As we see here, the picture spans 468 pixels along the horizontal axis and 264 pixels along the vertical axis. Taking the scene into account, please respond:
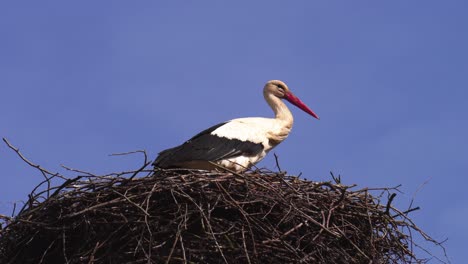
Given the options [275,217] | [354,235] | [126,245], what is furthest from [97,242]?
[354,235]

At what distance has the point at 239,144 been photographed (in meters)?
7.99

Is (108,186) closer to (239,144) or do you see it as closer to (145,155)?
(145,155)

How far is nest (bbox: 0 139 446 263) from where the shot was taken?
20.9 feet

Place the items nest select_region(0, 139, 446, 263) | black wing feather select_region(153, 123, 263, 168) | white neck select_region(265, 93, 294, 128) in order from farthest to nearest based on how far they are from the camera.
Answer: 1. white neck select_region(265, 93, 294, 128)
2. black wing feather select_region(153, 123, 263, 168)
3. nest select_region(0, 139, 446, 263)

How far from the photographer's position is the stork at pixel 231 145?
782cm

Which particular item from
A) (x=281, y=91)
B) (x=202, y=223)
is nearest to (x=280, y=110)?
(x=281, y=91)

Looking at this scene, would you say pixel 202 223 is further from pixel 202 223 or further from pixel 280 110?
pixel 280 110

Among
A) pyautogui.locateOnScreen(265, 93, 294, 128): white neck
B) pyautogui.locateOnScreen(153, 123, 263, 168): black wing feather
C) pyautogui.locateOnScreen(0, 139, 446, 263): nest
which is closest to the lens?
pyautogui.locateOnScreen(0, 139, 446, 263): nest

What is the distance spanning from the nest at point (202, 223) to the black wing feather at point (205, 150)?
845 millimetres

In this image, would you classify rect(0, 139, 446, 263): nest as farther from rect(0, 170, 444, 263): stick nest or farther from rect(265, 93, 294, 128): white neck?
rect(265, 93, 294, 128): white neck

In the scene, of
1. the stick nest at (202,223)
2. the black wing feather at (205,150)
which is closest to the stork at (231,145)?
the black wing feather at (205,150)

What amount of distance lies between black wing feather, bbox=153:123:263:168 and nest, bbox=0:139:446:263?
2.77 feet

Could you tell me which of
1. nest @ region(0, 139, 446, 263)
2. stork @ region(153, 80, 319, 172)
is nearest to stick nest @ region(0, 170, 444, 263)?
nest @ region(0, 139, 446, 263)

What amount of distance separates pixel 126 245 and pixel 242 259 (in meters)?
0.73
